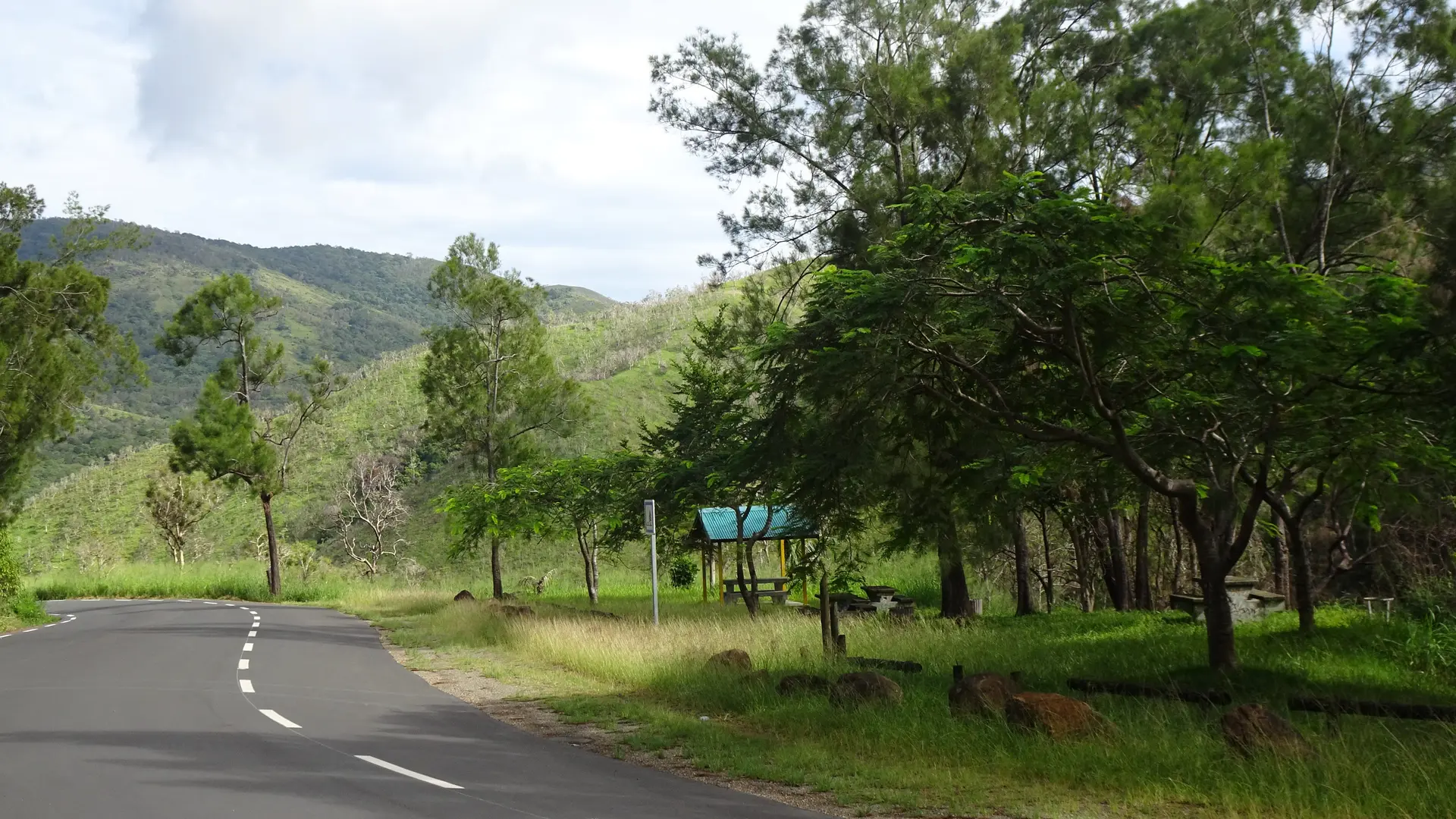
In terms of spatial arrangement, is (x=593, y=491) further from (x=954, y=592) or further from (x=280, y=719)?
(x=280, y=719)

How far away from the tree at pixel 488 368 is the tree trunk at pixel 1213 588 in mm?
25042

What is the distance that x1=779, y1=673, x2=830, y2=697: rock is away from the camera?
483 inches

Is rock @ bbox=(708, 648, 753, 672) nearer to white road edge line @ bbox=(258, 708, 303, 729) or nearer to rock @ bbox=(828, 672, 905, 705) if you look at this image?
rock @ bbox=(828, 672, 905, 705)

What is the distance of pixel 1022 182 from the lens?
11.4m

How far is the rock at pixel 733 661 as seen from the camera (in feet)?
47.0

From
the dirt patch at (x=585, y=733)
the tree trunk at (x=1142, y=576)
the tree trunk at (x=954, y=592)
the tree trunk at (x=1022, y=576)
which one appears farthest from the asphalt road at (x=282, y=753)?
the tree trunk at (x=1142, y=576)

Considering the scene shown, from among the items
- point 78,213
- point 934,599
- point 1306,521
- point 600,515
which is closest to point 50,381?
point 78,213

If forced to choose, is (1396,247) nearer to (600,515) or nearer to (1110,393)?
(1110,393)

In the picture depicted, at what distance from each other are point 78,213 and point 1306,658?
109ft

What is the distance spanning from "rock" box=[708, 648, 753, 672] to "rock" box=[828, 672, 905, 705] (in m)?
2.79

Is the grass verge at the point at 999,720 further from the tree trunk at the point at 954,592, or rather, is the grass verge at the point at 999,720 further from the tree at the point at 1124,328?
the tree at the point at 1124,328

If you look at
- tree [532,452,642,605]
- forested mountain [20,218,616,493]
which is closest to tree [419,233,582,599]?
tree [532,452,642,605]

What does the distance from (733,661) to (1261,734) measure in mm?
7334

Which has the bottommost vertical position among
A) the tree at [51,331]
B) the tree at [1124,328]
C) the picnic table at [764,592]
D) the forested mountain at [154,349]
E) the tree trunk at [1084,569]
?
the picnic table at [764,592]
